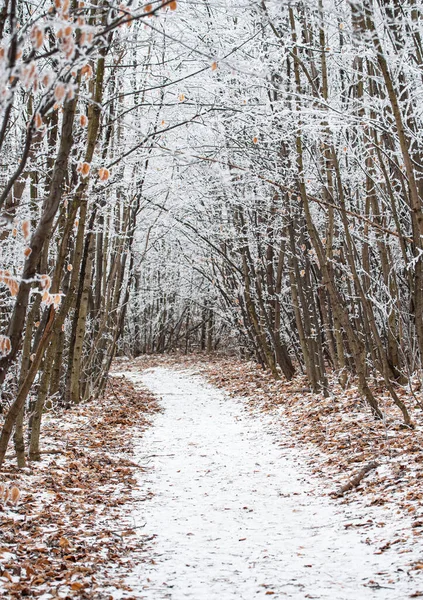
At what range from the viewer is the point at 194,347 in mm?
30031

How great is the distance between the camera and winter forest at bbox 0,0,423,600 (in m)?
3.20

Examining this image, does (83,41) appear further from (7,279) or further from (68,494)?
(68,494)

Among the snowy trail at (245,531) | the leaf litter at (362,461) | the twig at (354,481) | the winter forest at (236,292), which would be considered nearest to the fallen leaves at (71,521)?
the winter forest at (236,292)

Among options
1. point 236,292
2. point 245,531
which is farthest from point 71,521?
point 236,292

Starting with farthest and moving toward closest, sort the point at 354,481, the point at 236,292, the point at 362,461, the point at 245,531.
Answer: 1. the point at 236,292
2. the point at 362,461
3. the point at 354,481
4. the point at 245,531

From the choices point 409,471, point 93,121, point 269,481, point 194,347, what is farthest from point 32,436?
point 194,347

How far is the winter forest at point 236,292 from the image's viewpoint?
3197mm

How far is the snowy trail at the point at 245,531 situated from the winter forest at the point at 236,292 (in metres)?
0.02

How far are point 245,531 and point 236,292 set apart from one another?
1071 centimetres

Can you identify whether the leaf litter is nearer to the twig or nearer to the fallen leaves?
the twig

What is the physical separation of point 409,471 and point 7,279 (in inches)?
153

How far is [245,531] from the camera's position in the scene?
439 centimetres

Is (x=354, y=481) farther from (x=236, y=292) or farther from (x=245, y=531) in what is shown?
(x=236, y=292)

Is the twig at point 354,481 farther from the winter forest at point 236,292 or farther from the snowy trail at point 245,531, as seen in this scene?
the snowy trail at point 245,531
